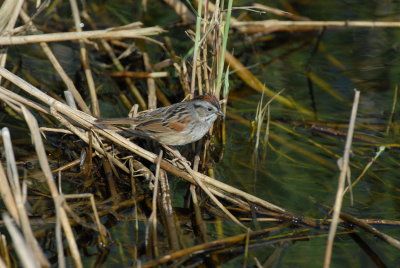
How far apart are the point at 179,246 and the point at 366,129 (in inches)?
133

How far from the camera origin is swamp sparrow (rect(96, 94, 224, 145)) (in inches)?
232

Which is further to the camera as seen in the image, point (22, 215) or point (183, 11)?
point (183, 11)

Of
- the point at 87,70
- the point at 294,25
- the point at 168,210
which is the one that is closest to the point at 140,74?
the point at 87,70

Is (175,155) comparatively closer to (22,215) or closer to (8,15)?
(22,215)

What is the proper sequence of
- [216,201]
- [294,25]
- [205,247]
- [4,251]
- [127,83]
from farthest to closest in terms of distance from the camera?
[294,25] → [127,83] → [216,201] → [205,247] → [4,251]

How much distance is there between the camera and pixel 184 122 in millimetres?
5977

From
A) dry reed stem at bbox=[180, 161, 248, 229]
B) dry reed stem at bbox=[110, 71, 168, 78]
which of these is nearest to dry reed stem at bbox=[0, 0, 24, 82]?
dry reed stem at bbox=[110, 71, 168, 78]

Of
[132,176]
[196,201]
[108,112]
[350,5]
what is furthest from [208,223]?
[350,5]

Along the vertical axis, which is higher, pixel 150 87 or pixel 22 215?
pixel 150 87

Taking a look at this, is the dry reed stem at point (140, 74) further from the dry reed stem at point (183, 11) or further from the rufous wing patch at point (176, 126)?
the rufous wing patch at point (176, 126)

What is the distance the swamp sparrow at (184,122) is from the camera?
5891 millimetres

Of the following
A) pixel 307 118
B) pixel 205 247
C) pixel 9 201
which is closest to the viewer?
pixel 9 201

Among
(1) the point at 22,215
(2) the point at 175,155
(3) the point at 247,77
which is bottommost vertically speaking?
(2) the point at 175,155

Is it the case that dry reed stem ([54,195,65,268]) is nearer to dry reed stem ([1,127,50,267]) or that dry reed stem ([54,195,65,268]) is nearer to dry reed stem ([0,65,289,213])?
dry reed stem ([1,127,50,267])
